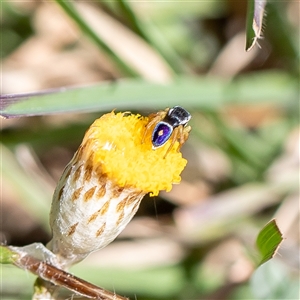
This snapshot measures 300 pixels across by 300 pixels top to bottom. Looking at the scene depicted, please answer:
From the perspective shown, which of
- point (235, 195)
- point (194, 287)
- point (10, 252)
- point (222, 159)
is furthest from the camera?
point (222, 159)

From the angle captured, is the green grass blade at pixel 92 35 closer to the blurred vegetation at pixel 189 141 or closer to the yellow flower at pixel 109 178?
the blurred vegetation at pixel 189 141

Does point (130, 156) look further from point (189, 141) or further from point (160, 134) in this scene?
point (189, 141)

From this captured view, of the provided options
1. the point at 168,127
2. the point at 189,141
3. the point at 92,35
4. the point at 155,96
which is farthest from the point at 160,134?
the point at 189,141

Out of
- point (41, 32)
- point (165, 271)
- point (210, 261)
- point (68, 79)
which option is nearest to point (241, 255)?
point (210, 261)

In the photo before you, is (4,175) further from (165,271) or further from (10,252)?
(10,252)

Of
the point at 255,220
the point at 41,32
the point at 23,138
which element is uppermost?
the point at 41,32

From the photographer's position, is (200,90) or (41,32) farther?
(41,32)

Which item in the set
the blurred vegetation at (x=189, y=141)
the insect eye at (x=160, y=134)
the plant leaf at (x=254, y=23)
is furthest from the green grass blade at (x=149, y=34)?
the insect eye at (x=160, y=134)

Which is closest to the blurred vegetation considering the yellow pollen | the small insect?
the small insect
